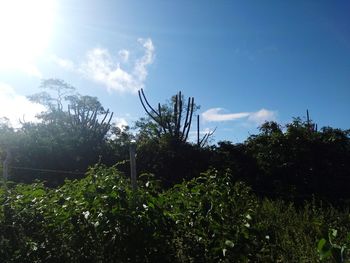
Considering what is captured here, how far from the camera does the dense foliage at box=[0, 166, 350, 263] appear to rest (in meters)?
3.37

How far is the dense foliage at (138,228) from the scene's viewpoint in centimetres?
337

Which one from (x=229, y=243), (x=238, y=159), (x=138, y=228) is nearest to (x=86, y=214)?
(x=138, y=228)

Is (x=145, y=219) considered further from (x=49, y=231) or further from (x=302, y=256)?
(x=302, y=256)

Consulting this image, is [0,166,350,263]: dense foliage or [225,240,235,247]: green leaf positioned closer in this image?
[225,240,235,247]: green leaf

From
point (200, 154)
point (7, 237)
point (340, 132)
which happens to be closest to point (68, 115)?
point (200, 154)

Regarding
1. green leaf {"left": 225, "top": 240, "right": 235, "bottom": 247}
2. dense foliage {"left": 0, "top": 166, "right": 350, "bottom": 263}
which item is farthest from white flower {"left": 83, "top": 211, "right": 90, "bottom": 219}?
green leaf {"left": 225, "top": 240, "right": 235, "bottom": 247}

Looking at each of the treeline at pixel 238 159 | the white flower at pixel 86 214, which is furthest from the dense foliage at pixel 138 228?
the treeline at pixel 238 159

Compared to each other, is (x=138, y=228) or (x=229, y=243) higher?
(x=138, y=228)

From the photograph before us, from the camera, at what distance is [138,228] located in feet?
11.1

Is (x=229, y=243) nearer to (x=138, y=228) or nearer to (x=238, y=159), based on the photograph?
(x=138, y=228)

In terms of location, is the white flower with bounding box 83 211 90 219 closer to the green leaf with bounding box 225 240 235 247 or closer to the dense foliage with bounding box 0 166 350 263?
the dense foliage with bounding box 0 166 350 263

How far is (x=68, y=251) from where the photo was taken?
358cm

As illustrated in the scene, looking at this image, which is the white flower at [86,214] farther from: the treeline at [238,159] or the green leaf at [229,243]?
the treeline at [238,159]

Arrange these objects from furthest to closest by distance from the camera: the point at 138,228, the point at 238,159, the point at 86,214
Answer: the point at 238,159 < the point at 86,214 < the point at 138,228
